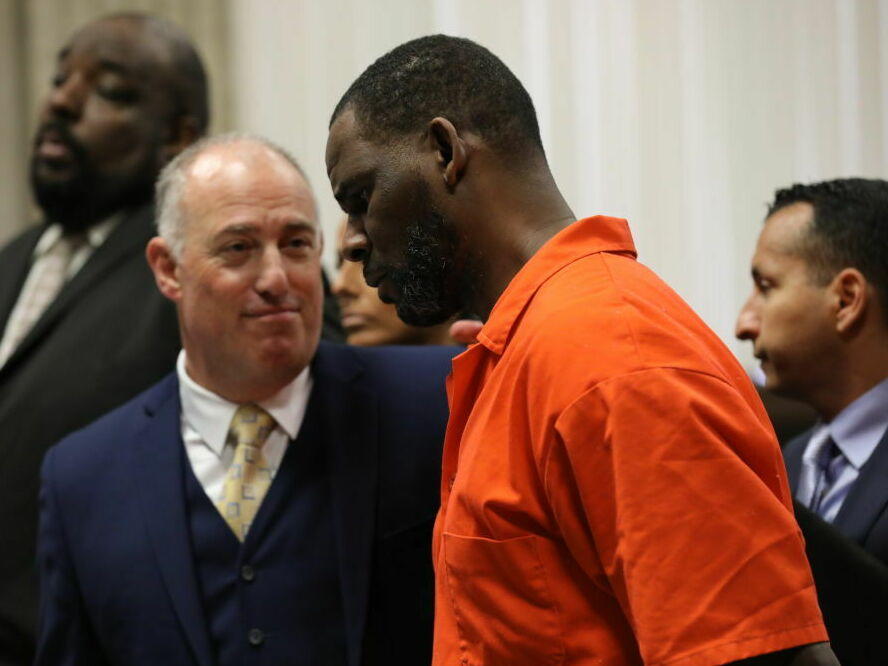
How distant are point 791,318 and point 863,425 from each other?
190 mm

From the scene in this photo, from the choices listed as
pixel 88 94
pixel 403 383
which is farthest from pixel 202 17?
pixel 403 383

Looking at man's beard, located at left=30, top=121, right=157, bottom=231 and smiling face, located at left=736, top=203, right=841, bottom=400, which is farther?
man's beard, located at left=30, top=121, right=157, bottom=231

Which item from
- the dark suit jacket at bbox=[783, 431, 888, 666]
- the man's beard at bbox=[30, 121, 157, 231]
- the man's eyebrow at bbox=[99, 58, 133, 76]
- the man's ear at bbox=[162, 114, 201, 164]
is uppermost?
the man's eyebrow at bbox=[99, 58, 133, 76]

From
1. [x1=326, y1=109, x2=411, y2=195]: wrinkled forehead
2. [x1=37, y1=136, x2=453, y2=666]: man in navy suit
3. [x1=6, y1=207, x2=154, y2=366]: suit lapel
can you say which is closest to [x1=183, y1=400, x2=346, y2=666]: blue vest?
[x1=37, y1=136, x2=453, y2=666]: man in navy suit

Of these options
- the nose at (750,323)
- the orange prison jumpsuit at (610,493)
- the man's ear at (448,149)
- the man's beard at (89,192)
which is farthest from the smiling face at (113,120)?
the orange prison jumpsuit at (610,493)

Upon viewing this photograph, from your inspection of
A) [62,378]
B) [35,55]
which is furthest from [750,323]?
[35,55]

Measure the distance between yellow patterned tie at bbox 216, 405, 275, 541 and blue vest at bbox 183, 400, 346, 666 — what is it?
21mm

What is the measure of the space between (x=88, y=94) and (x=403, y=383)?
134 cm

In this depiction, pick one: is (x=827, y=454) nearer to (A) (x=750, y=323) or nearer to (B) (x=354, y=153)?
(A) (x=750, y=323)

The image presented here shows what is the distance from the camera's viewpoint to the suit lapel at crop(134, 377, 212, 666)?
1781 mm

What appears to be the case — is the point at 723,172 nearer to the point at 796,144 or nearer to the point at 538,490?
the point at 796,144

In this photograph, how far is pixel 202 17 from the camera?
397 centimetres

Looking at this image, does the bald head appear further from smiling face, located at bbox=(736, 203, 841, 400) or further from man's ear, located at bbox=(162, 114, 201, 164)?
man's ear, located at bbox=(162, 114, 201, 164)

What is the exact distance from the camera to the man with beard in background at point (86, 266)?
2445mm
